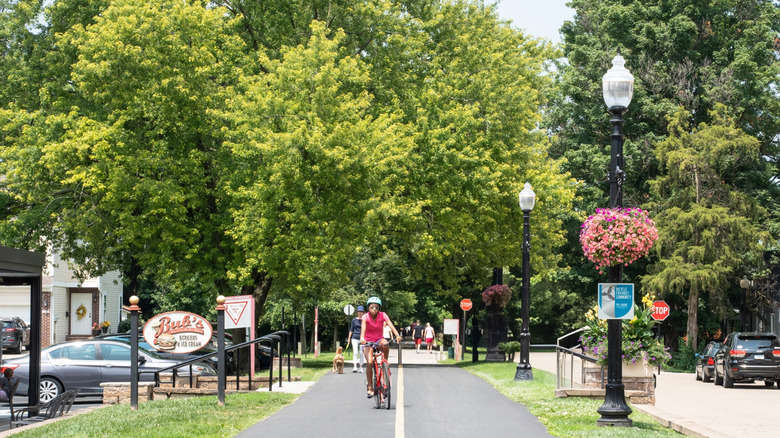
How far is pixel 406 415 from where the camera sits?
1524cm

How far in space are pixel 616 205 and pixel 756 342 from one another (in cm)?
1872

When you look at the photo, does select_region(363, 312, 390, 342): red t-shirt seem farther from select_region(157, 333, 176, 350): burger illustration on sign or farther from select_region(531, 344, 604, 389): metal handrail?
select_region(531, 344, 604, 389): metal handrail

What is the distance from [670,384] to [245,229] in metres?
15.3

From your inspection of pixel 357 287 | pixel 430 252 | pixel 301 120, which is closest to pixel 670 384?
pixel 430 252

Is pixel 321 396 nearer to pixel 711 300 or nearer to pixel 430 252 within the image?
pixel 430 252

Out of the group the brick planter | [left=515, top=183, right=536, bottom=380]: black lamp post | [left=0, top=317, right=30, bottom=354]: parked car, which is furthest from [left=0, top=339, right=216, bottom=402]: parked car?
[left=0, top=317, right=30, bottom=354]: parked car

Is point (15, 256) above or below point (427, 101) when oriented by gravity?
below

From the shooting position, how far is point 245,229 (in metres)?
28.0

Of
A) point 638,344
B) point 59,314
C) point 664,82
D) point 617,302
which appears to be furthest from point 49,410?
point 59,314

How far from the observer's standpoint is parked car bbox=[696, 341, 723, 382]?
33.9 meters

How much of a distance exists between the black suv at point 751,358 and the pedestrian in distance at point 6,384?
2269cm

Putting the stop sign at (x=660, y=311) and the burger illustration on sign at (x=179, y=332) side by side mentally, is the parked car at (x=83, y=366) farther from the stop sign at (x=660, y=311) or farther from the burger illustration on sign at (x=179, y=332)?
the stop sign at (x=660, y=311)

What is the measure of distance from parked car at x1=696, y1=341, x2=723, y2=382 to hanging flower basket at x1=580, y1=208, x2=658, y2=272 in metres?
21.3

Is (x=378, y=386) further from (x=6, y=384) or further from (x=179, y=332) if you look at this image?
(x=6, y=384)
